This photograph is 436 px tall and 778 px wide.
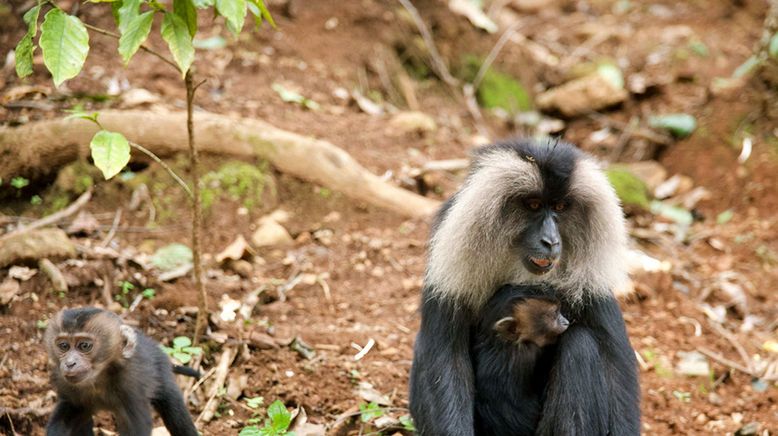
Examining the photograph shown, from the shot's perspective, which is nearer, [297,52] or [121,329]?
[121,329]

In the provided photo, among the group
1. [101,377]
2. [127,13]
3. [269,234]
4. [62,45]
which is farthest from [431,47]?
[62,45]

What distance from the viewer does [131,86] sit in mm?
7422

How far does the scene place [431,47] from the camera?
10.1m

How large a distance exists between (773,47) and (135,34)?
7138 mm

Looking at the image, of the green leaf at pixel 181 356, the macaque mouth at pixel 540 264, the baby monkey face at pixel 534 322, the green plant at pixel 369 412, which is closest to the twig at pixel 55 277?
the green leaf at pixel 181 356

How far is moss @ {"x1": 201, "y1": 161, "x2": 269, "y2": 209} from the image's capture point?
6.71m

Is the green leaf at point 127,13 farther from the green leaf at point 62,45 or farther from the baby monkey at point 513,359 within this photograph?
the baby monkey at point 513,359

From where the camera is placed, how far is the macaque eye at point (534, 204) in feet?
13.3

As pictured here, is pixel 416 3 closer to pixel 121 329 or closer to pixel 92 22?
pixel 92 22

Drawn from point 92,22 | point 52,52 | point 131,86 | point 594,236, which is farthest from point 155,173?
point 594,236

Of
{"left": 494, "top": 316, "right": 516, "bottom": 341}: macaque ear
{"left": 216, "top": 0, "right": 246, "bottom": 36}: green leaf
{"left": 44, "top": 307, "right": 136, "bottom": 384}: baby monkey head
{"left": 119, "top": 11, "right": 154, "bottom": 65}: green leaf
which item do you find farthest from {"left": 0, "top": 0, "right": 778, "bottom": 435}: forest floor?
{"left": 216, "top": 0, "right": 246, "bottom": 36}: green leaf

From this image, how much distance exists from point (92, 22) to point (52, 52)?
4660 millimetres

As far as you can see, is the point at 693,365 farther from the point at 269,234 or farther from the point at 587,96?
the point at 587,96

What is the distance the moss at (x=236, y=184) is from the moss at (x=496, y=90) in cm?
435
